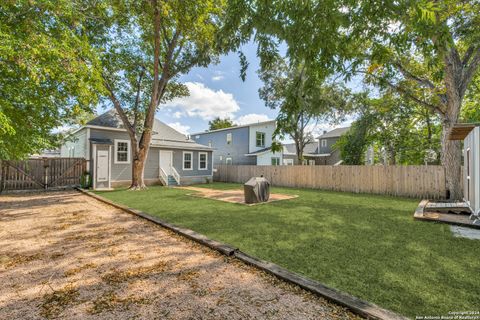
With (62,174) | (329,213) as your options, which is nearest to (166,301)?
(329,213)

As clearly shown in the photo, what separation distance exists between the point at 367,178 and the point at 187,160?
1215cm

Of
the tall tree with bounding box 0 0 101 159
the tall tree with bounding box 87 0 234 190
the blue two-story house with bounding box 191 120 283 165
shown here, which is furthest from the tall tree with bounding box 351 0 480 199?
the blue two-story house with bounding box 191 120 283 165

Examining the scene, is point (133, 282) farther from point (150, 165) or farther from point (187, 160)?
point (187, 160)

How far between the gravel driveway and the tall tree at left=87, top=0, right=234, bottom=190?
28.7ft

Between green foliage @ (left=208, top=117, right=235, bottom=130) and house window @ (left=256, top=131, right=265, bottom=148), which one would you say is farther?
green foliage @ (left=208, top=117, right=235, bottom=130)

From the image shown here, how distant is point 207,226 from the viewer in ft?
17.0

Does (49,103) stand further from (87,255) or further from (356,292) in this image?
(356,292)

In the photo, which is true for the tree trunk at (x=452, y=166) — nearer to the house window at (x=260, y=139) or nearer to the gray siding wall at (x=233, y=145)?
the gray siding wall at (x=233, y=145)

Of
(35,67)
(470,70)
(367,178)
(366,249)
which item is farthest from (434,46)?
(367,178)

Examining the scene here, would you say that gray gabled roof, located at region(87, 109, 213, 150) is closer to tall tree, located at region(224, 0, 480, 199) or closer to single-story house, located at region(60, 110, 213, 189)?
single-story house, located at region(60, 110, 213, 189)

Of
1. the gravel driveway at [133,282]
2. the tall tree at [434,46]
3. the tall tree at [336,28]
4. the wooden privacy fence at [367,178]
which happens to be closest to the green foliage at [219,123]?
the wooden privacy fence at [367,178]

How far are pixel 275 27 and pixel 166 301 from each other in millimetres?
3660

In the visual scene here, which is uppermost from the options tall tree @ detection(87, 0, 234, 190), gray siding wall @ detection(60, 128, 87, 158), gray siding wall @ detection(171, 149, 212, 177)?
tall tree @ detection(87, 0, 234, 190)

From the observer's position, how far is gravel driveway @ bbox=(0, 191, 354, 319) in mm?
2238
